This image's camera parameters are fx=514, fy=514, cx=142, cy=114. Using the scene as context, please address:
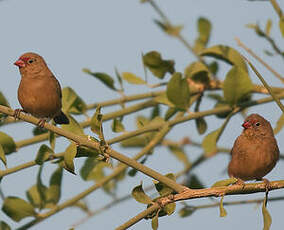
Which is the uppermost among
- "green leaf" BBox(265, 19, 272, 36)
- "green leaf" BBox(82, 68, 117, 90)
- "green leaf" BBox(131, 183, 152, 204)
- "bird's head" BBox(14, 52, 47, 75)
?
"bird's head" BBox(14, 52, 47, 75)

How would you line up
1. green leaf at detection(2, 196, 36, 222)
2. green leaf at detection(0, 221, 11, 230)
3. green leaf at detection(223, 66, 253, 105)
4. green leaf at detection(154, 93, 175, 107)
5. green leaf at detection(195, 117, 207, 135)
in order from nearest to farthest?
1. green leaf at detection(0, 221, 11, 230)
2. green leaf at detection(2, 196, 36, 222)
3. green leaf at detection(223, 66, 253, 105)
4. green leaf at detection(154, 93, 175, 107)
5. green leaf at detection(195, 117, 207, 135)

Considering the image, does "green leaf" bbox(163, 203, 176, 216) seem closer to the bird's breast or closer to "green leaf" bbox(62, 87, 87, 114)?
"green leaf" bbox(62, 87, 87, 114)

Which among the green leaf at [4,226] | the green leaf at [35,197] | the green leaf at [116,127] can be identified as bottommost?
the green leaf at [35,197]

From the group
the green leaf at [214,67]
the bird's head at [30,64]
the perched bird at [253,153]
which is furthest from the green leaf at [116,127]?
the bird's head at [30,64]

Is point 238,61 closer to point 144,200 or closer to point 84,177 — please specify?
point 84,177

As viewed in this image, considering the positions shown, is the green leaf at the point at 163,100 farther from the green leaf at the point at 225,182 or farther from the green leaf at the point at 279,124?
Result: the green leaf at the point at 225,182

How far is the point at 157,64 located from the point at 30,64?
1.60 m

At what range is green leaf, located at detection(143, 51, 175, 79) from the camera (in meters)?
3.62

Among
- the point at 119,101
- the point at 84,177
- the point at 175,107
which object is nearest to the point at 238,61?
the point at 175,107

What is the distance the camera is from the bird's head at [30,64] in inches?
186

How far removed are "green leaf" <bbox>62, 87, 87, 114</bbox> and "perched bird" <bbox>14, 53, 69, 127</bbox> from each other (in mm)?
394

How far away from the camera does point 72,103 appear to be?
3.54 m

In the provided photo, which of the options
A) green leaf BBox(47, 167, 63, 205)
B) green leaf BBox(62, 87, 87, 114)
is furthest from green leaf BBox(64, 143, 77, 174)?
green leaf BBox(62, 87, 87, 114)

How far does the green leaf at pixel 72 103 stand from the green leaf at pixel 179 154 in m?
1.16
